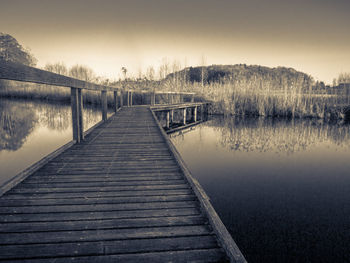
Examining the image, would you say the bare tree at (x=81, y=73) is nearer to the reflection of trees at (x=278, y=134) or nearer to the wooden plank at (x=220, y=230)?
the reflection of trees at (x=278, y=134)

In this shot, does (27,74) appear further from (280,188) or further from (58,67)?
(58,67)

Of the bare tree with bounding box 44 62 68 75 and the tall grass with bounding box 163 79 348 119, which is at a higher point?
the bare tree with bounding box 44 62 68 75

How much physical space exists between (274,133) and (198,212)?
10204 mm

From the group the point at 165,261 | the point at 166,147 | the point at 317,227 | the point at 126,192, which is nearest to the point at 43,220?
the point at 126,192

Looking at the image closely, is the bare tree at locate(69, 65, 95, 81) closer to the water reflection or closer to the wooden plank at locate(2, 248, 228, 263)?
the water reflection

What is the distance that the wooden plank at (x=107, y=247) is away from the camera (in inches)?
65.4

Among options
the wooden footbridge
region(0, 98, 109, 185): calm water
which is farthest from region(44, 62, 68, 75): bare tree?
the wooden footbridge

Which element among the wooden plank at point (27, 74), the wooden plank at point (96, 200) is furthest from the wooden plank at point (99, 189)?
the wooden plank at point (27, 74)

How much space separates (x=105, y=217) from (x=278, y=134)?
10.7 meters

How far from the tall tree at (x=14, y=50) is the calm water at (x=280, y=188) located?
2750 inches

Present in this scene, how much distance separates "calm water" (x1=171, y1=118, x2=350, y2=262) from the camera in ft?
10.8

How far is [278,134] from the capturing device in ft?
36.2

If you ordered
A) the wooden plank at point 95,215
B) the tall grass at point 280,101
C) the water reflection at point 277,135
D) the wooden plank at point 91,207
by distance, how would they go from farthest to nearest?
1. the tall grass at point 280,101
2. the water reflection at point 277,135
3. the wooden plank at point 91,207
4. the wooden plank at point 95,215

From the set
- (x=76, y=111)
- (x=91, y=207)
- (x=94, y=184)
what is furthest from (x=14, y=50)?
(x=91, y=207)
